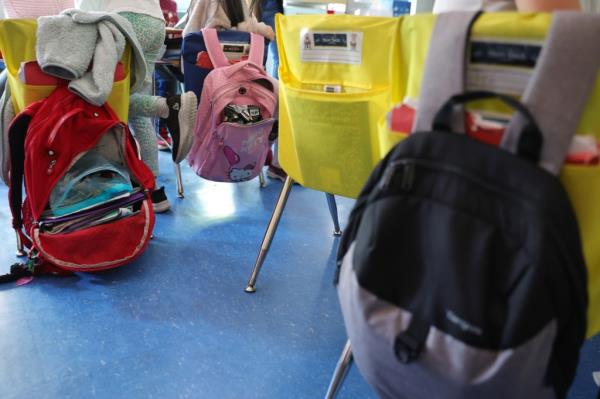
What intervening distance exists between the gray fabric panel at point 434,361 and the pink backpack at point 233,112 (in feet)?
3.35

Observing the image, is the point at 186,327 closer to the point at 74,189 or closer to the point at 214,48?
the point at 74,189

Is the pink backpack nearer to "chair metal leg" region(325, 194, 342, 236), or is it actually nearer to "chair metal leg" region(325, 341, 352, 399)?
"chair metal leg" region(325, 194, 342, 236)

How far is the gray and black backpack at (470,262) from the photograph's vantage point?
1.76 ft

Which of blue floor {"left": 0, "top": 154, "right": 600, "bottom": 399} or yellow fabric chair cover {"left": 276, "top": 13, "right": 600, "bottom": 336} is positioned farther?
blue floor {"left": 0, "top": 154, "right": 600, "bottom": 399}

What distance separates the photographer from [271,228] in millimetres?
1284

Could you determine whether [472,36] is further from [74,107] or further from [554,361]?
[74,107]

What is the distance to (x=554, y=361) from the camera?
57 cm

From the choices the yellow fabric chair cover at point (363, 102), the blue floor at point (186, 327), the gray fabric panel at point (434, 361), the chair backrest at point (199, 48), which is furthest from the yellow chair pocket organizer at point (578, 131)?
the chair backrest at point (199, 48)

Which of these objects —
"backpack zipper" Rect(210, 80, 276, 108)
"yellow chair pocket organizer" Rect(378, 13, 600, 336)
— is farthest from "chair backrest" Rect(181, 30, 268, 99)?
"yellow chair pocket organizer" Rect(378, 13, 600, 336)

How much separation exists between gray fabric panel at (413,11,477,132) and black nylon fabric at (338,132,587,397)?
44 mm

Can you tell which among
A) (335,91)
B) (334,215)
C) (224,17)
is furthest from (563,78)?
(224,17)

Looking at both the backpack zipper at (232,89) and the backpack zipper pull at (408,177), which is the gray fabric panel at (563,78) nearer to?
the backpack zipper pull at (408,177)

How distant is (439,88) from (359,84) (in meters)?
0.31

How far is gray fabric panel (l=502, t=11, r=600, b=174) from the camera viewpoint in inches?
21.5
